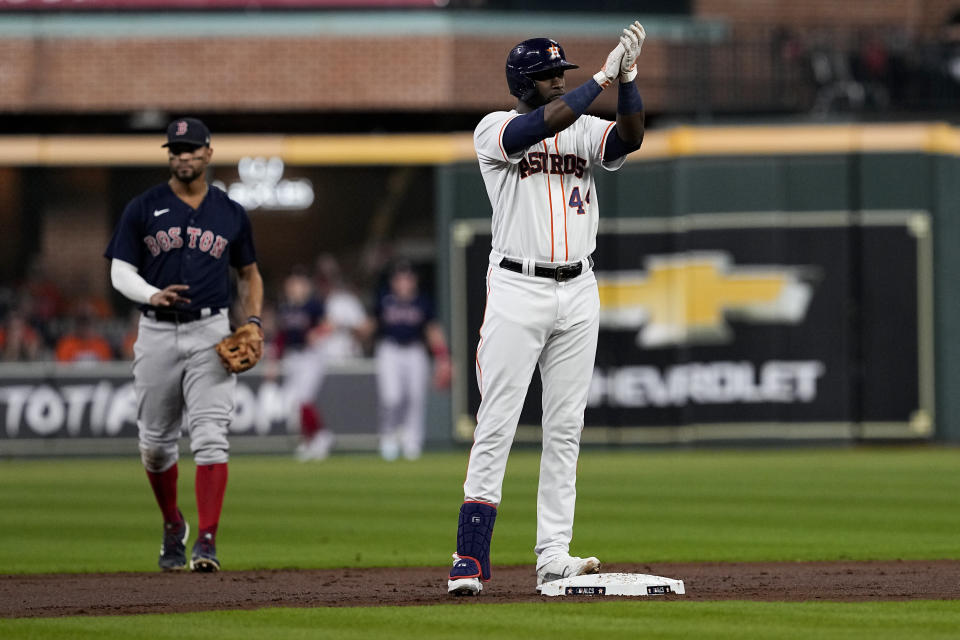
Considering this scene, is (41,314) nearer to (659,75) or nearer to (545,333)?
(659,75)

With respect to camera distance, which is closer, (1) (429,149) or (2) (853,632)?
(2) (853,632)

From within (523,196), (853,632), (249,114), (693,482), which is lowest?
(693,482)

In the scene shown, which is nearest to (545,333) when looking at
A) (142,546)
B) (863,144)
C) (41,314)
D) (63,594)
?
(63,594)

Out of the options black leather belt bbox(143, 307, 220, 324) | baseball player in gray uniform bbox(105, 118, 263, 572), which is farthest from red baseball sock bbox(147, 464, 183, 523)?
black leather belt bbox(143, 307, 220, 324)

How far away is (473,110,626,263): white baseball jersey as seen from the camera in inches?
265

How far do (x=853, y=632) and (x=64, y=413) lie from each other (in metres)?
16.9

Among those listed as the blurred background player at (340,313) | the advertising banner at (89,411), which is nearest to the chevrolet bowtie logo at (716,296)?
the blurred background player at (340,313)

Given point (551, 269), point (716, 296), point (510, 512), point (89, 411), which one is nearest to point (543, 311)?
point (551, 269)

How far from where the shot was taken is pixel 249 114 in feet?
71.5

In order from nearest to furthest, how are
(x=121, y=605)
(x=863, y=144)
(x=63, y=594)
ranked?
(x=121, y=605), (x=63, y=594), (x=863, y=144)

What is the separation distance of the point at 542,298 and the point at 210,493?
8.62 ft

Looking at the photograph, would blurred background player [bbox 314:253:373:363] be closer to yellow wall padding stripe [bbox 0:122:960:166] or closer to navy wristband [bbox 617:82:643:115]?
yellow wall padding stripe [bbox 0:122:960:166]

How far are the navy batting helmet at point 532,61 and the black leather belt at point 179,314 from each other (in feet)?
8.45

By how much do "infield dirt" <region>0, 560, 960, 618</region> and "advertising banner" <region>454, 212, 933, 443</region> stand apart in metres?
12.1
